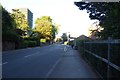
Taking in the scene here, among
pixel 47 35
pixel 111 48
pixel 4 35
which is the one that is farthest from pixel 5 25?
pixel 47 35

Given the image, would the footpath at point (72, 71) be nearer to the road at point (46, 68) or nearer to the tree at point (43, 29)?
the road at point (46, 68)

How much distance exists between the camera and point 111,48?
36.7ft

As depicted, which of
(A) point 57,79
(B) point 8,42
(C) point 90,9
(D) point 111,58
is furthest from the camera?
(B) point 8,42

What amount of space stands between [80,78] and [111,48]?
9.38 ft

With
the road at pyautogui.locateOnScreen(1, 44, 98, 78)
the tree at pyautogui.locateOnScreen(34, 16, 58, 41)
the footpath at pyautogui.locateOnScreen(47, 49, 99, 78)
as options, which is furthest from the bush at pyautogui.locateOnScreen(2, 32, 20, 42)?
the tree at pyautogui.locateOnScreen(34, 16, 58, 41)

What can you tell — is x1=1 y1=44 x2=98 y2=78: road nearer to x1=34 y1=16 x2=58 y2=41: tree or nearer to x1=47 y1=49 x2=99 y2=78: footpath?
x1=47 y1=49 x2=99 y2=78: footpath

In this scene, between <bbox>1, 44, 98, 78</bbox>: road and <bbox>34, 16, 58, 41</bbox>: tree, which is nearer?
<bbox>1, 44, 98, 78</bbox>: road

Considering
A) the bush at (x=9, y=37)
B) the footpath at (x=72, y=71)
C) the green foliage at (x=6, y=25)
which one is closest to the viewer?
the footpath at (x=72, y=71)

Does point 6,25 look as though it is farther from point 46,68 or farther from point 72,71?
point 72,71

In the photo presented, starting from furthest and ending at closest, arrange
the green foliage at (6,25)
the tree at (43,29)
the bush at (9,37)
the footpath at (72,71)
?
the tree at (43,29) < the bush at (9,37) < the green foliage at (6,25) < the footpath at (72,71)

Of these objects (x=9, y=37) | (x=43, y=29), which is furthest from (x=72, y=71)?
(x=43, y=29)

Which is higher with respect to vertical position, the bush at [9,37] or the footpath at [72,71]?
the bush at [9,37]

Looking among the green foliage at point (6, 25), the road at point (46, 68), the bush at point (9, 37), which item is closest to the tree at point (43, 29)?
the bush at point (9, 37)

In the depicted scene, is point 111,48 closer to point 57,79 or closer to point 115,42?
point 115,42
